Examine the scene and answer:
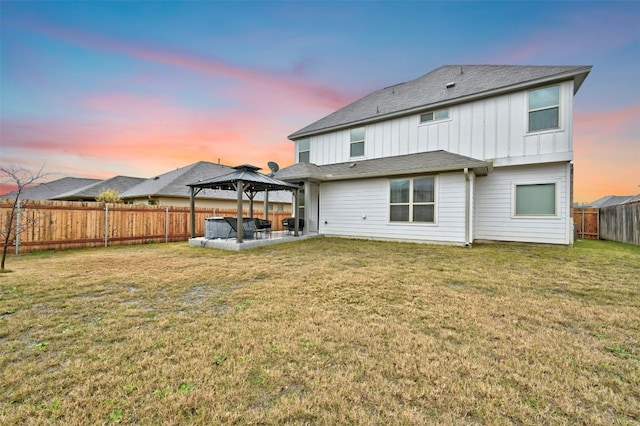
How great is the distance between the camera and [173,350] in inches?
92.4

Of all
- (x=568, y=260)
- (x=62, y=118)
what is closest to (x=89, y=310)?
(x=568, y=260)

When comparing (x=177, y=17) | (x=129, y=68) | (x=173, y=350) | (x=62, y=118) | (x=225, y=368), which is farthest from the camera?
(x=62, y=118)

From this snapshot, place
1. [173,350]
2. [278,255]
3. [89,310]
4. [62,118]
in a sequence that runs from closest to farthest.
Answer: [173,350], [89,310], [278,255], [62,118]

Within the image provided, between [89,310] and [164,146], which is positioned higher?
[164,146]

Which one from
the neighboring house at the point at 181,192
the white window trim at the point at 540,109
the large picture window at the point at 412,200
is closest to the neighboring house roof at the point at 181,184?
the neighboring house at the point at 181,192

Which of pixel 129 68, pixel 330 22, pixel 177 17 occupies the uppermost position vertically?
pixel 330 22

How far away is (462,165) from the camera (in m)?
8.41

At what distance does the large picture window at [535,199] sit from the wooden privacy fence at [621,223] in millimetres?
4607

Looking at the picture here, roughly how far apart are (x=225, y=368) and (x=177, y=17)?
12.0 meters

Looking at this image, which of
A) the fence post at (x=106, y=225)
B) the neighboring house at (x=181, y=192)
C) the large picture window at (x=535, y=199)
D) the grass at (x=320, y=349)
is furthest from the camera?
the neighboring house at (x=181, y=192)

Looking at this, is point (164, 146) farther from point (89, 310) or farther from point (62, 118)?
point (89, 310)

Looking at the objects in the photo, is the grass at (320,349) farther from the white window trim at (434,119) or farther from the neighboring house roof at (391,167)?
the white window trim at (434,119)

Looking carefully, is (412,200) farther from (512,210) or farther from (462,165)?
(512,210)

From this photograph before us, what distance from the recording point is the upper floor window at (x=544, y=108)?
8.47 meters
